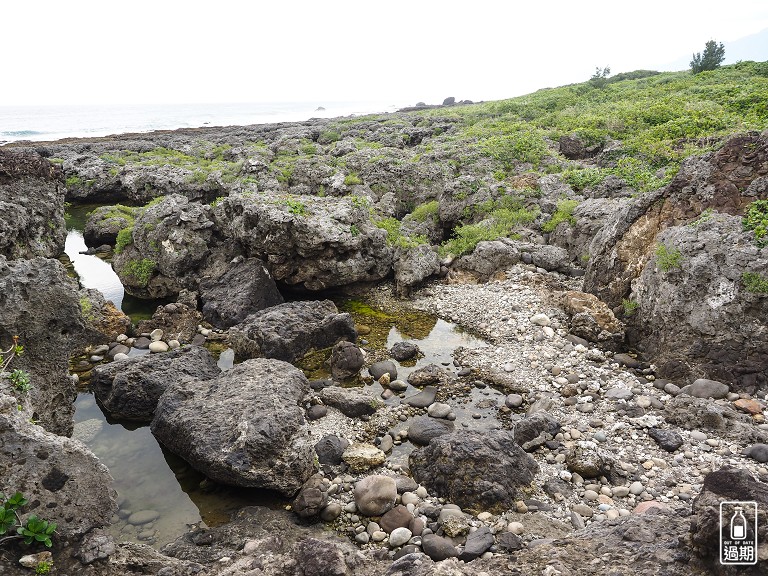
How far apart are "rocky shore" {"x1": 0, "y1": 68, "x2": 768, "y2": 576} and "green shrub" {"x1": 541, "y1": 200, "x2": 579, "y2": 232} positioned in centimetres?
11

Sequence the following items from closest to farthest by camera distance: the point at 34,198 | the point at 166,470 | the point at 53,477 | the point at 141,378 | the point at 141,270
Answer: the point at 53,477 < the point at 166,470 < the point at 141,378 < the point at 141,270 < the point at 34,198

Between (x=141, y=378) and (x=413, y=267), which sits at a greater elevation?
(x=413, y=267)

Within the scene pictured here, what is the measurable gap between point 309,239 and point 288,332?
13.8 feet

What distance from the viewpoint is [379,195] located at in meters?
29.4

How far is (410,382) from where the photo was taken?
41.2ft

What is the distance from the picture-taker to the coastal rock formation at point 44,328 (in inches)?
349

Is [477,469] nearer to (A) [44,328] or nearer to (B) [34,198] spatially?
(A) [44,328]

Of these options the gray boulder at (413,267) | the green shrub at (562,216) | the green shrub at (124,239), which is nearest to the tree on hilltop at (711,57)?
the green shrub at (562,216)

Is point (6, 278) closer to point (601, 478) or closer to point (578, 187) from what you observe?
point (601, 478)

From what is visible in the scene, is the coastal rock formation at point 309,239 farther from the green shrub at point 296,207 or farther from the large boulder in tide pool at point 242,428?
the large boulder in tide pool at point 242,428

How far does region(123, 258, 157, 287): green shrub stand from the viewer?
18156mm

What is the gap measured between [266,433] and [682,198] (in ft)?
45.0

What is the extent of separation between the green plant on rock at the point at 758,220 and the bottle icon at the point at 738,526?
29.4 ft

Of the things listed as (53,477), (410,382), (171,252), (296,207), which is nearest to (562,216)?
(296,207)
